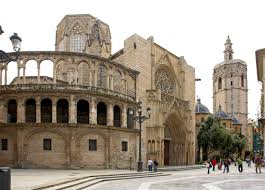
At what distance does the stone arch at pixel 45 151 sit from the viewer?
3753 centimetres

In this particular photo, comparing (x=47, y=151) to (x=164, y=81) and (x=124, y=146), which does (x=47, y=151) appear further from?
(x=164, y=81)

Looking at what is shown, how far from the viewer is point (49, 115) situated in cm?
3938

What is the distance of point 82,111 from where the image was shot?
133ft

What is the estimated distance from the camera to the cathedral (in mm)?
37781

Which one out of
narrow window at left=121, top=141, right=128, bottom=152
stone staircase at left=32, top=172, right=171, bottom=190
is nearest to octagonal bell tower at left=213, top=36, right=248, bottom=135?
narrow window at left=121, top=141, right=128, bottom=152

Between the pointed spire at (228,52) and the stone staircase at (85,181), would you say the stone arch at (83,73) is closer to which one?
the stone staircase at (85,181)

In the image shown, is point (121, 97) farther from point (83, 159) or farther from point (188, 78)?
point (188, 78)

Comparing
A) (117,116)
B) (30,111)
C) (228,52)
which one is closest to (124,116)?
(117,116)

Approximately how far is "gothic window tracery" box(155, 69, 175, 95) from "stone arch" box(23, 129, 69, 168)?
59.1 ft

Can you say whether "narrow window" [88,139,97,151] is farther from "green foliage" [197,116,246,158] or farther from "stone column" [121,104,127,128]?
"green foliage" [197,116,246,158]

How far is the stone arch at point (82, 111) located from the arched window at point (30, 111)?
397cm

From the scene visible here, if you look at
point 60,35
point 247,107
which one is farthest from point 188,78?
point 247,107

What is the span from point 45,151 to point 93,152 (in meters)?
4.36

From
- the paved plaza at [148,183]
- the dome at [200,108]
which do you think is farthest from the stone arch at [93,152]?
the dome at [200,108]
